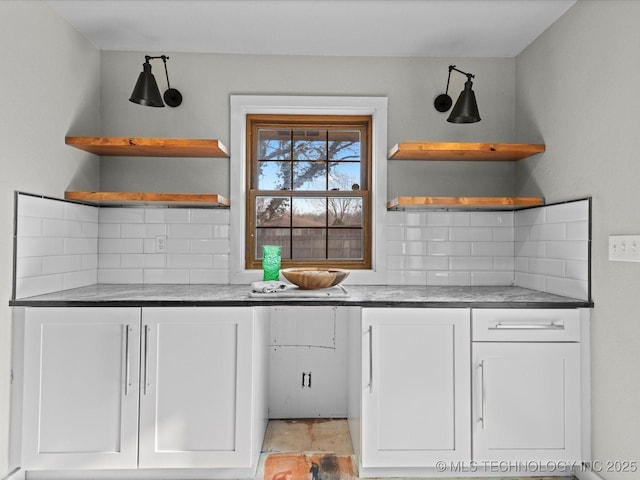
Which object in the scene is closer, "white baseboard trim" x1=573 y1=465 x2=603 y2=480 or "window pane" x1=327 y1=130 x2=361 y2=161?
"white baseboard trim" x1=573 y1=465 x2=603 y2=480

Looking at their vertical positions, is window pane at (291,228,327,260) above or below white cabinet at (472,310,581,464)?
above

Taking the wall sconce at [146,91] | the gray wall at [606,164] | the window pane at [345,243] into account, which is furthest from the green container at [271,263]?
the gray wall at [606,164]

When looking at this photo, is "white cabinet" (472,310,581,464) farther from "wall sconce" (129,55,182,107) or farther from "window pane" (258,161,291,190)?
"wall sconce" (129,55,182,107)

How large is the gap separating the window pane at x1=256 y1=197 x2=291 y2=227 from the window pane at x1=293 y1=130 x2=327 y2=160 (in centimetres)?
33

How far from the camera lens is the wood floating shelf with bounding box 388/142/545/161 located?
2639mm

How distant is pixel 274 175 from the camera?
3141 mm

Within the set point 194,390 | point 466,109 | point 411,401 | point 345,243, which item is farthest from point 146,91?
point 411,401

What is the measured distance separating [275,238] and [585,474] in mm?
2173

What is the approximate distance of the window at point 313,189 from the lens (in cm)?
311

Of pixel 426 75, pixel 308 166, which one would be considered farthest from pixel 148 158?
pixel 426 75

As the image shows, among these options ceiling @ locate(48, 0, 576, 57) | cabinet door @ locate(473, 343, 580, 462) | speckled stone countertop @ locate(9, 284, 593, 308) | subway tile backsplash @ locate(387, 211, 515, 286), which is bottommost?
cabinet door @ locate(473, 343, 580, 462)

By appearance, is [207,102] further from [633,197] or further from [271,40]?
[633,197]

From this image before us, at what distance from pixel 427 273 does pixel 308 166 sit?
1.09 meters

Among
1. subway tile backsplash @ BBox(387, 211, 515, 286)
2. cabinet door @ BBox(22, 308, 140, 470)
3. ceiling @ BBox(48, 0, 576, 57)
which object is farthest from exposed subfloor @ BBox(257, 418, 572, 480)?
ceiling @ BBox(48, 0, 576, 57)
